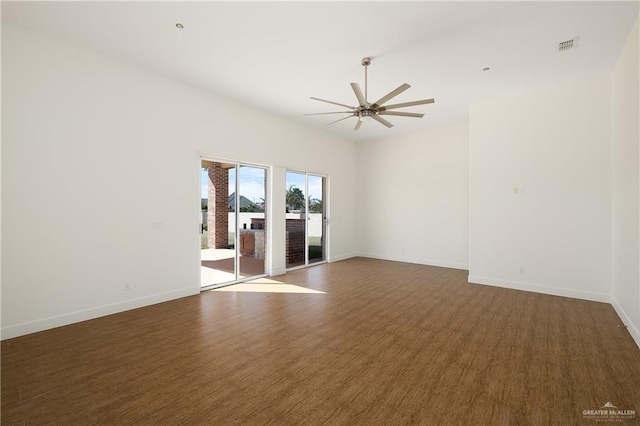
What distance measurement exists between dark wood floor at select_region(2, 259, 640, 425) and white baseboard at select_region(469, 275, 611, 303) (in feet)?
0.80

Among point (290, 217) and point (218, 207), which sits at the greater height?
point (218, 207)

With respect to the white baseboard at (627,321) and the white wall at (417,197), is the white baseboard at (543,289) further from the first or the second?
the white wall at (417,197)

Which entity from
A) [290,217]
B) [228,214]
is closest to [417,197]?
[290,217]

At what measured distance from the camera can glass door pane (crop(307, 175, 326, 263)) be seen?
726 cm

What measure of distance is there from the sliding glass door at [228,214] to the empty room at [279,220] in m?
0.05

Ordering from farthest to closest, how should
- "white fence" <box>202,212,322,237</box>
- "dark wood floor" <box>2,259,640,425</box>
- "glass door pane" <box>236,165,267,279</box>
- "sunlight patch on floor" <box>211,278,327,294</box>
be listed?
1. "glass door pane" <box>236,165,267,279</box>
2. "white fence" <box>202,212,322,237</box>
3. "sunlight patch on floor" <box>211,278,327,294</box>
4. "dark wood floor" <box>2,259,640,425</box>

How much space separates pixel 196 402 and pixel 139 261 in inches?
106

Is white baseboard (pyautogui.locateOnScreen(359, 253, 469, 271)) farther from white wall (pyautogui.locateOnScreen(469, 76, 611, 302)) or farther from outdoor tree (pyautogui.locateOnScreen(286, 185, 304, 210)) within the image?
outdoor tree (pyautogui.locateOnScreen(286, 185, 304, 210))

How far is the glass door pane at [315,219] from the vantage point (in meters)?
7.26

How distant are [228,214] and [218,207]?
0.25m

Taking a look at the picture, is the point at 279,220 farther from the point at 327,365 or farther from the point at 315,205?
the point at 327,365

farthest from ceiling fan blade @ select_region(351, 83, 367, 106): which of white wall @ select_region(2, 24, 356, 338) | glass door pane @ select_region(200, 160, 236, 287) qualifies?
glass door pane @ select_region(200, 160, 236, 287)

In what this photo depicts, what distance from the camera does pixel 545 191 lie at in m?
4.81

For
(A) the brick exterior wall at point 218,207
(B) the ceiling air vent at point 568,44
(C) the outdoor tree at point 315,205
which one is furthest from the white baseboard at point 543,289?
(A) the brick exterior wall at point 218,207
